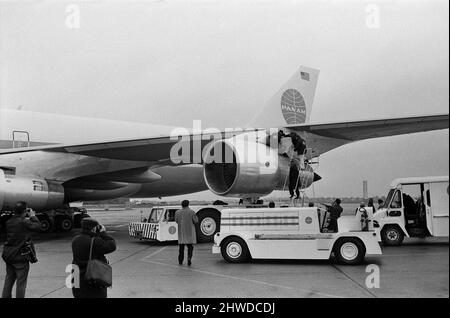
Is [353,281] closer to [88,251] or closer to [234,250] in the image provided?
[234,250]

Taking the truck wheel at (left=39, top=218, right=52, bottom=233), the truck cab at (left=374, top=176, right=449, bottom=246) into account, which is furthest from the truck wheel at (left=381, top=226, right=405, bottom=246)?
the truck wheel at (left=39, top=218, right=52, bottom=233)

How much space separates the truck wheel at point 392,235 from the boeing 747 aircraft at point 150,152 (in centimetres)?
212

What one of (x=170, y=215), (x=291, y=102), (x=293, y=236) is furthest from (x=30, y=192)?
(x=291, y=102)

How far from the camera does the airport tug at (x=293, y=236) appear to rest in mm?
7547

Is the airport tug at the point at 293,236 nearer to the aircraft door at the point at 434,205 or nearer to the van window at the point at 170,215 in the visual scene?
the aircraft door at the point at 434,205

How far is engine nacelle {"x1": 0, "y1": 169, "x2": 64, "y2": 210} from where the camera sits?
10.5m

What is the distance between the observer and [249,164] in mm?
9297

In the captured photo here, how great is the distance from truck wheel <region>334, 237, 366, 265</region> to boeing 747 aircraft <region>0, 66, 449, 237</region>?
1.74m

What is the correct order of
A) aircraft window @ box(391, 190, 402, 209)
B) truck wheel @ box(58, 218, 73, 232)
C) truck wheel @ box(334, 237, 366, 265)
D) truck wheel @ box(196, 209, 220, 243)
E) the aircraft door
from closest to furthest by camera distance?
truck wheel @ box(334, 237, 366, 265) < the aircraft door < aircraft window @ box(391, 190, 402, 209) < truck wheel @ box(196, 209, 220, 243) < truck wheel @ box(58, 218, 73, 232)

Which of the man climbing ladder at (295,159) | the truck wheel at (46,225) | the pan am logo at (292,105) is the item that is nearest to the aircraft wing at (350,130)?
the man climbing ladder at (295,159)

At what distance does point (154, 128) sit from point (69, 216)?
15.0 ft

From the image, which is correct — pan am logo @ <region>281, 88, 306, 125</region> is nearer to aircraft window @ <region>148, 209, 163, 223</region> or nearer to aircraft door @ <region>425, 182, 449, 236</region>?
aircraft window @ <region>148, 209, 163, 223</region>
